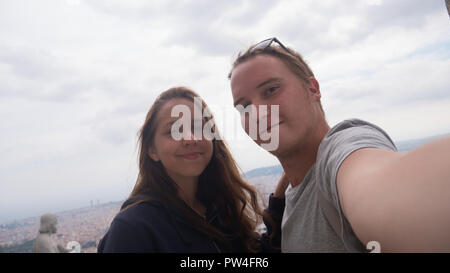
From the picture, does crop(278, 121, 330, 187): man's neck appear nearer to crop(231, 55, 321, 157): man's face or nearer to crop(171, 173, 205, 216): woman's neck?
crop(231, 55, 321, 157): man's face

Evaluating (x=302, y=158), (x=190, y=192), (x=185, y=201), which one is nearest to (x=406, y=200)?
(x=302, y=158)

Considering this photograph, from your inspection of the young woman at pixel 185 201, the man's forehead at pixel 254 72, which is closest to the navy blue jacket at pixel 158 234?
the young woman at pixel 185 201

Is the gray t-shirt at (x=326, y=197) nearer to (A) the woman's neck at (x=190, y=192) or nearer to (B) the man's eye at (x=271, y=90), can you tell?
(B) the man's eye at (x=271, y=90)

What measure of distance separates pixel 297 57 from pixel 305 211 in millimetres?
1320

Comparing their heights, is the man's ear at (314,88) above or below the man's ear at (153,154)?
above

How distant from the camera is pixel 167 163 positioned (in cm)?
219

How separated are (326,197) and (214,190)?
1.62 meters

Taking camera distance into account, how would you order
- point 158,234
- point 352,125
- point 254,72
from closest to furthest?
point 352,125 → point 158,234 → point 254,72

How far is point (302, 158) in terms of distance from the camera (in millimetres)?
1649

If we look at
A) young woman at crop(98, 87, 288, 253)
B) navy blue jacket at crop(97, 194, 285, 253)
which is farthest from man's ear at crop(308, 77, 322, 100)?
navy blue jacket at crop(97, 194, 285, 253)

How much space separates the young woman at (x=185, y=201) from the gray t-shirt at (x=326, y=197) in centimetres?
63

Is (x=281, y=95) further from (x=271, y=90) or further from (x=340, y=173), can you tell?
(x=340, y=173)

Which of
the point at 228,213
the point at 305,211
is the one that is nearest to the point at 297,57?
the point at 305,211

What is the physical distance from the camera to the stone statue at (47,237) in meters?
5.62
